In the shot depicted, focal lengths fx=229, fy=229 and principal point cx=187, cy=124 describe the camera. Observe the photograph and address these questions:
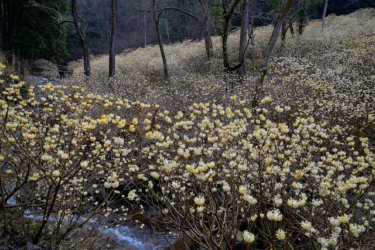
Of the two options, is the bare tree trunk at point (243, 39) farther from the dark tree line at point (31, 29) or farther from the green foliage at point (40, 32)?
the green foliage at point (40, 32)

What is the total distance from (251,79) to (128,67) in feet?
28.9

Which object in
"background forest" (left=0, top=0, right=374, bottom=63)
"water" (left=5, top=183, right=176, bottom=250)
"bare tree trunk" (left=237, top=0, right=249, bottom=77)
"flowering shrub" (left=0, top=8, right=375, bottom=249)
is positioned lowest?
"water" (left=5, top=183, right=176, bottom=250)

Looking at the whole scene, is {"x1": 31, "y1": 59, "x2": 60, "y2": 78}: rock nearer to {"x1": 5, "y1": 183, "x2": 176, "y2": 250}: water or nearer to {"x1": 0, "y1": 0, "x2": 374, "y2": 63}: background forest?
{"x1": 0, "y1": 0, "x2": 374, "y2": 63}: background forest

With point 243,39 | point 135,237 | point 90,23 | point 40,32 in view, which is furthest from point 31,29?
point 90,23

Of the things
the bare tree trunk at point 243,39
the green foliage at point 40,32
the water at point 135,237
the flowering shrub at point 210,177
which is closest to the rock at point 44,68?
the green foliage at point 40,32

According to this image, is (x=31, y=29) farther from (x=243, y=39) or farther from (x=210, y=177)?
(x=210, y=177)

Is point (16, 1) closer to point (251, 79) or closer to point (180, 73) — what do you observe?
point (180, 73)

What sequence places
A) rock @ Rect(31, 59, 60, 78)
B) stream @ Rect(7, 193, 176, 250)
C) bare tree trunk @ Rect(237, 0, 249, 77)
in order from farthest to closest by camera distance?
rock @ Rect(31, 59, 60, 78)
bare tree trunk @ Rect(237, 0, 249, 77)
stream @ Rect(7, 193, 176, 250)

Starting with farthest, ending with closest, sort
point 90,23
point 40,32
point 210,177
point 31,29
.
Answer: point 90,23, point 40,32, point 31,29, point 210,177

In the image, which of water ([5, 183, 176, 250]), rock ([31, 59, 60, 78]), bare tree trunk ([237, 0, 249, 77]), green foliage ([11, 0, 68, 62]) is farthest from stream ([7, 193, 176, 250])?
green foliage ([11, 0, 68, 62])

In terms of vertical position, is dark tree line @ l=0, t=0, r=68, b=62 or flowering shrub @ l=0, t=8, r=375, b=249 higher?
dark tree line @ l=0, t=0, r=68, b=62

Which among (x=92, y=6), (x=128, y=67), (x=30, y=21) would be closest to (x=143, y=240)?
(x=128, y=67)

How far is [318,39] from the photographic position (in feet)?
40.6

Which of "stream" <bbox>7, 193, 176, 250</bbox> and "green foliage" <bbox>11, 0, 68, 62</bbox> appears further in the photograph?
"green foliage" <bbox>11, 0, 68, 62</bbox>
